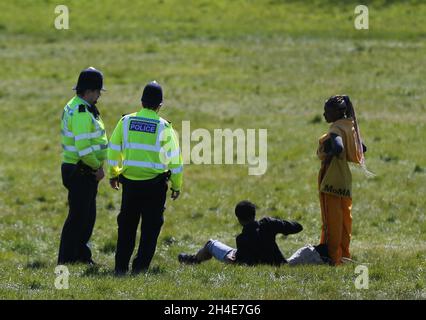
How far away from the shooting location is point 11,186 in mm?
21609

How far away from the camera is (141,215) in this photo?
12969 millimetres

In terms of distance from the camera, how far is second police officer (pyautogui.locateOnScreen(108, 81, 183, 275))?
1258 centimetres

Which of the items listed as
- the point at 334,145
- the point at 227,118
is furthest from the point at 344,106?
the point at 227,118

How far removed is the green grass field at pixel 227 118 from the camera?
12.4 metres

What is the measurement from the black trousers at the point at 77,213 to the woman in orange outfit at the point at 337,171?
9.71 ft

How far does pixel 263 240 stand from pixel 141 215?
1.54m

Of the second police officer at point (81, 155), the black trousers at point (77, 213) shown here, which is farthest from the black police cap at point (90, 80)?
the black trousers at point (77, 213)

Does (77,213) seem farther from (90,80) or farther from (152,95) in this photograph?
(152,95)

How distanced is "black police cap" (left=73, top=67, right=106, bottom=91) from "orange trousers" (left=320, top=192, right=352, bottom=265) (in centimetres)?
314

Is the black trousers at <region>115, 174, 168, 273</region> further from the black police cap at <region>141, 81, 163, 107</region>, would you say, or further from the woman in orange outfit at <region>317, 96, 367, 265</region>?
the woman in orange outfit at <region>317, 96, 367, 265</region>

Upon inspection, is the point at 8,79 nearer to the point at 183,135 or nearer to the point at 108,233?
the point at 183,135

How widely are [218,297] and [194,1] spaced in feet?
122

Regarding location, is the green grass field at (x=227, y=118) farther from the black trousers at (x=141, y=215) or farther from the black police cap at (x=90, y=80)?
the black police cap at (x=90, y=80)
